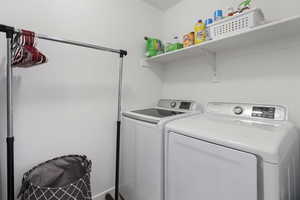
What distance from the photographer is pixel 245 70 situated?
4.61 feet

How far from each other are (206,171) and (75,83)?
1.36 m

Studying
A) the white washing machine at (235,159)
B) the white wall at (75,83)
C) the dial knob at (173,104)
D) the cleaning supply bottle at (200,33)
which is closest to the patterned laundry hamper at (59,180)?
the white wall at (75,83)

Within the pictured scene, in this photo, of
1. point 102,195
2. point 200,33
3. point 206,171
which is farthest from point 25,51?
point 102,195

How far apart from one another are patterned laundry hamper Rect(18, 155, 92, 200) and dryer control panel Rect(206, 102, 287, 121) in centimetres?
128

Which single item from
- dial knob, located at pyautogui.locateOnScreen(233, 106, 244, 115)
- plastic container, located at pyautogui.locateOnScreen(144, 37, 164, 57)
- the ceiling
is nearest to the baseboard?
dial knob, located at pyautogui.locateOnScreen(233, 106, 244, 115)

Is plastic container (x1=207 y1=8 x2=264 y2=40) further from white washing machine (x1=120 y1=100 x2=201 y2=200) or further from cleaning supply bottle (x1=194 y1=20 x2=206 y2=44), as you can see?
white washing machine (x1=120 y1=100 x2=201 y2=200)

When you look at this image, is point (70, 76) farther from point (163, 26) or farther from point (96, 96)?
point (163, 26)

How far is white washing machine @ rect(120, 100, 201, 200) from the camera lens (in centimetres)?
115

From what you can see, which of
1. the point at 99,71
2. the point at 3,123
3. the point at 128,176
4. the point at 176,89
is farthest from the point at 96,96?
the point at 176,89

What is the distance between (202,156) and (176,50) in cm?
115

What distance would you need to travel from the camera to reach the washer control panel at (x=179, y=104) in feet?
5.38

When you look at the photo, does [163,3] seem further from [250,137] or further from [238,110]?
[250,137]

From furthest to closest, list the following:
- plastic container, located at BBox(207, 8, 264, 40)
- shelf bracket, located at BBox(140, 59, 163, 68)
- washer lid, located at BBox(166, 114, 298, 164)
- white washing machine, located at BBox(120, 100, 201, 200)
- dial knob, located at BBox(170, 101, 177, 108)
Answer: shelf bracket, located at BBox(140, 59, 163, 68) < dial knob, located at BBox(170, 101, 177, 108) < white washing machine, located at BBox(120, 100, 201, 200) < plastic container, located at BBox(207, 8, 264, 40) < washer lid, located at BBox(166, 114, 298, 164)

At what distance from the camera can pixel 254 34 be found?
1120mm
